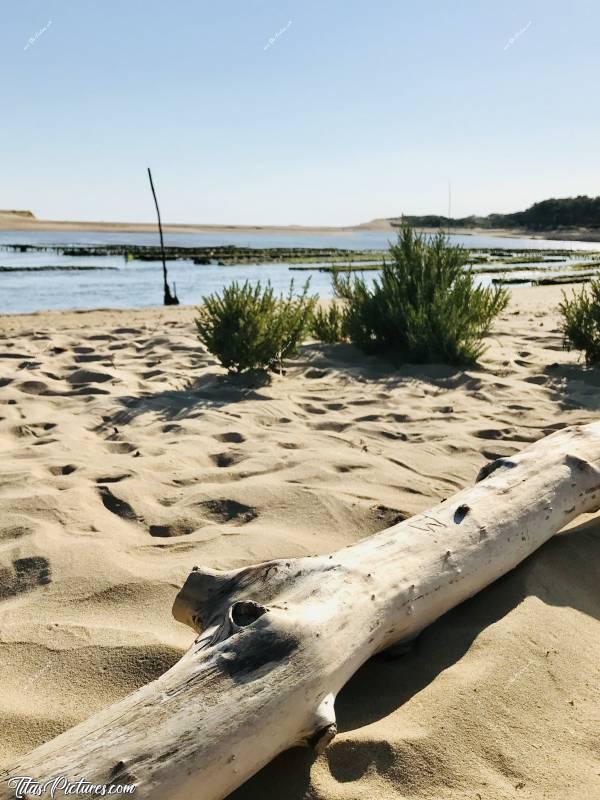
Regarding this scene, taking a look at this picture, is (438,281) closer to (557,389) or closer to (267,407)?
(557,389)

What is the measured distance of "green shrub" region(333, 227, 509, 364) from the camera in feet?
21.0

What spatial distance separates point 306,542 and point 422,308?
13.1 feet

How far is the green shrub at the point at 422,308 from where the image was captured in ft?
21.0

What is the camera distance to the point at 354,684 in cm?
200

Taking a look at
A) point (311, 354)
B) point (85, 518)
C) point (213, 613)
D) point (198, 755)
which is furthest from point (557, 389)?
point (198, 755)

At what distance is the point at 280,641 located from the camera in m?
1.69

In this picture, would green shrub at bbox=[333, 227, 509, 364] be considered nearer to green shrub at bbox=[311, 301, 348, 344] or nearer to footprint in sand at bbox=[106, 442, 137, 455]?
green shrub at bbox=[311, 301, 348, 344]

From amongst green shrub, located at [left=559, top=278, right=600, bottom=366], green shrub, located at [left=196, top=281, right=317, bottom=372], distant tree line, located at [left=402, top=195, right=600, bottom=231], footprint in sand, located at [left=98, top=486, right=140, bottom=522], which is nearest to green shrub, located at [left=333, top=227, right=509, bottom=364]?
green shrub, located at [left=559, top=278, right=600, bottom=366]

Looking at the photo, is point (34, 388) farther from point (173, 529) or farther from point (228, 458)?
point (173, 529)

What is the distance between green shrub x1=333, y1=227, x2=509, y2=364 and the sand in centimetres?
34

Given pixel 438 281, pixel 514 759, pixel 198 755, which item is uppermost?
pixel 438 281

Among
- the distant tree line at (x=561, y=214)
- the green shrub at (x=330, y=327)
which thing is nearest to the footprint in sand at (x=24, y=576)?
the green shrub at (x=330, y=327)

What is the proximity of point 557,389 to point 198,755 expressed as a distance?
4611 millimetres

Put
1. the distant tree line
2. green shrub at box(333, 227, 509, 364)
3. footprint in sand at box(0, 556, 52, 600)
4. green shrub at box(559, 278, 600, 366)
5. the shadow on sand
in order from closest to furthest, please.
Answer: the shadow on sand < footprint in sand at box(0, 556, 52, 600) < green shrub at box(559, 278, 600, 366) < green shrub at box(333, 227, 509, 364) < the distant tree line
